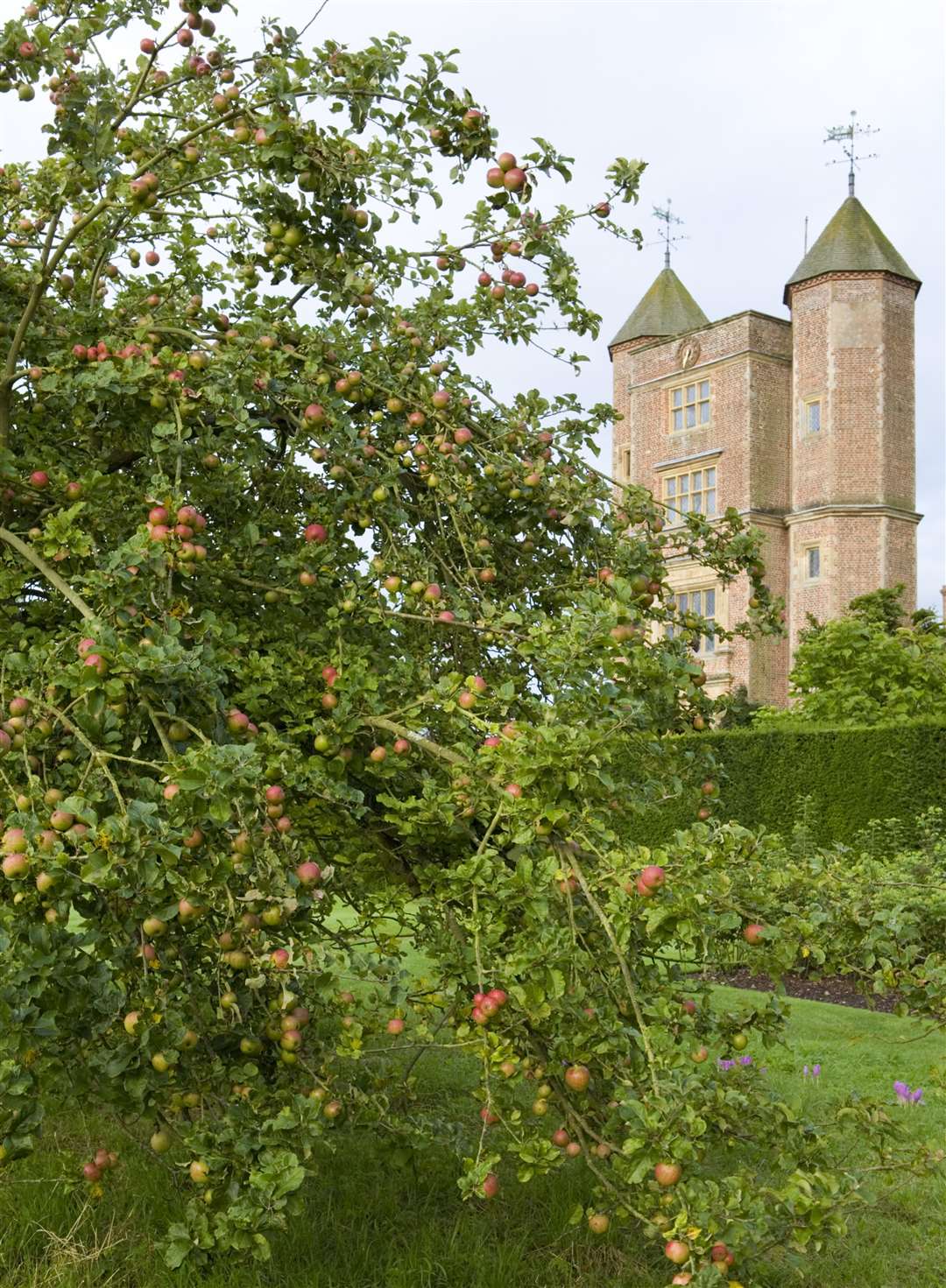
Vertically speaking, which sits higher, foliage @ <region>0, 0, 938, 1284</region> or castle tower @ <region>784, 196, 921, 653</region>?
castle tower @ <region>784, 196, 921, 653</region>

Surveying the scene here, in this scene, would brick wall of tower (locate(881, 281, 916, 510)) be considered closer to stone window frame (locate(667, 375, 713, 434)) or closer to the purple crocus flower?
stone window frame (locate(667, 375, 713, 434))

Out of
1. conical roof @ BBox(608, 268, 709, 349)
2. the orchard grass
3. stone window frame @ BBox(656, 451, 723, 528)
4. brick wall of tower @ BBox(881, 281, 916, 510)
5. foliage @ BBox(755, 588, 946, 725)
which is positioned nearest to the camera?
the orchard grass

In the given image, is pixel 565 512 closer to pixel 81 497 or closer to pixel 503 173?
→ pixel 503 173

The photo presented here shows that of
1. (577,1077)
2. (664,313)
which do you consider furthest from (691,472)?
(577,1077)

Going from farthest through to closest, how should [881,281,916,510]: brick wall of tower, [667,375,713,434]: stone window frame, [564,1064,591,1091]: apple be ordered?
[667,375,713,434]: stone window frame
[881,281,916,510]: brick wall of tower
[564,1064,591,1091]: apple

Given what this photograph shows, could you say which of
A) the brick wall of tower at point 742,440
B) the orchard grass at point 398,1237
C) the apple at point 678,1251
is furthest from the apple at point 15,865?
the brick wall of tower at point 742,440

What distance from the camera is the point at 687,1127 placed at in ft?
7.29

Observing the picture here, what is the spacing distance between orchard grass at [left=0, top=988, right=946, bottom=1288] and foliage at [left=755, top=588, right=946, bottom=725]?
15.0 meters

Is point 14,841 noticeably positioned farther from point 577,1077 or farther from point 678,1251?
point 678,1251

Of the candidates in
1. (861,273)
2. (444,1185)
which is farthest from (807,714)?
(444,1185)

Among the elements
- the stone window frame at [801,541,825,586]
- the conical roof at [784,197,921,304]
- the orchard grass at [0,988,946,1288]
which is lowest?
the orchard grass at [0,988,946,1288]

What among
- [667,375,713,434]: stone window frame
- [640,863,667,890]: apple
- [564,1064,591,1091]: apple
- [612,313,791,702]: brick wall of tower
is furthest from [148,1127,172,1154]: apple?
[667,375,713,434]: stone window frame

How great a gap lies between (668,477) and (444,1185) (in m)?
29.8

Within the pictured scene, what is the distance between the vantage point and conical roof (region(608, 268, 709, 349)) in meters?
33.4
